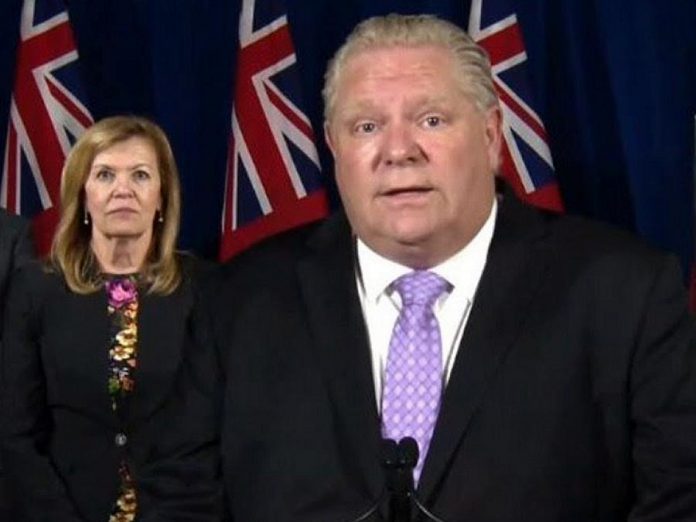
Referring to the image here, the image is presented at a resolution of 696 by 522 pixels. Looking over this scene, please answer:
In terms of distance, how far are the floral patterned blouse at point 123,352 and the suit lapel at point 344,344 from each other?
1199 millimetres

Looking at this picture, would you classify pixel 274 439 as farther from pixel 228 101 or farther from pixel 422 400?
pixel 228 101

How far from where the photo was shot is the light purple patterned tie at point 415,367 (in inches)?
57.1

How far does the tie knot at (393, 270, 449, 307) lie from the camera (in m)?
1.52

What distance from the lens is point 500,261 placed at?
1.53 m

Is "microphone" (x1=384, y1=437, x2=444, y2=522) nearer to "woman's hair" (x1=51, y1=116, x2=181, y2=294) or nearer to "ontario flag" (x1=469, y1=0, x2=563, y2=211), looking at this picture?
"woman's hair" (x1=51, y1=116, x2=181, y2=294)

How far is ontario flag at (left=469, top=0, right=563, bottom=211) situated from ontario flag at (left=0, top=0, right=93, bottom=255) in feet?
3.69

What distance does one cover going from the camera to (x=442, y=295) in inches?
60.5

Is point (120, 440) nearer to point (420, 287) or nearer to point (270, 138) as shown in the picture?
point (270, 138)

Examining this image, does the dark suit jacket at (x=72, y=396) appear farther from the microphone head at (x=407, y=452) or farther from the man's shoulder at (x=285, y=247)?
the microphone head at (x=407, y=452)

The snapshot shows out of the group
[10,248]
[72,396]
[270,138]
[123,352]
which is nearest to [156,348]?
[123,352]

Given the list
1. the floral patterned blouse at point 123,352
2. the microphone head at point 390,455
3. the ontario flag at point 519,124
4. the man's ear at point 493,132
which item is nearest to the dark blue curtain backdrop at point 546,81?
the ontario flag at point 519,124

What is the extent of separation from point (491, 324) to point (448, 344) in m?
0.07

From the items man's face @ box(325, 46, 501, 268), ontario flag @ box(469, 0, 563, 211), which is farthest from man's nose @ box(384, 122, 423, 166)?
ontario flag @ box(469, 0, 563, 211)

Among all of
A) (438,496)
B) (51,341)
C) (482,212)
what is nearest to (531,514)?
(438,496)
